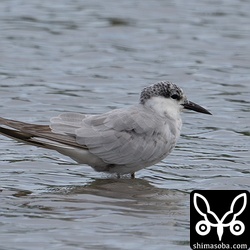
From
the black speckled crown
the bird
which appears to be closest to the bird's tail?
the bird

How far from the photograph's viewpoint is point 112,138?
9.18 meters

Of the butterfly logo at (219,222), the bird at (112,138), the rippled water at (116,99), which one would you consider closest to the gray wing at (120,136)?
the bird at (112,138)

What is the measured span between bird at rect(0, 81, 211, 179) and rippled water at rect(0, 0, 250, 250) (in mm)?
238

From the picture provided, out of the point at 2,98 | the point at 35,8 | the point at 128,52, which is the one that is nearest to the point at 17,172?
the point at 2,98

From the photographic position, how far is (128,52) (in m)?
15.0

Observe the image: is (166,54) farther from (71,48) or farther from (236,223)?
(236,223)

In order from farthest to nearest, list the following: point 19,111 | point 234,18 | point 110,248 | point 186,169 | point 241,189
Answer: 1. point 234,18
2. point 19,111
3. point 186,169
4. point 241,189
5. point 110,248

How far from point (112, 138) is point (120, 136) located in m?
0.08

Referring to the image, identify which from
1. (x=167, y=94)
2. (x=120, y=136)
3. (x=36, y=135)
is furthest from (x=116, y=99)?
(x=36, y=135)

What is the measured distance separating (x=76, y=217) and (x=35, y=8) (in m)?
9.77

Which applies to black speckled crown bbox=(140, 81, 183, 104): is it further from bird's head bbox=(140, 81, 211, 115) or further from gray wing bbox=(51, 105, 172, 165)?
gray wing bbox=(51, 105, 172, 165)

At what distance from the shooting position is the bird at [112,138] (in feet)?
29.4

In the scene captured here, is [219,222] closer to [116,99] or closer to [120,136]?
[120,136]

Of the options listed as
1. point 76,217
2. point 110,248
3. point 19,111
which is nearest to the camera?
point 110,248
